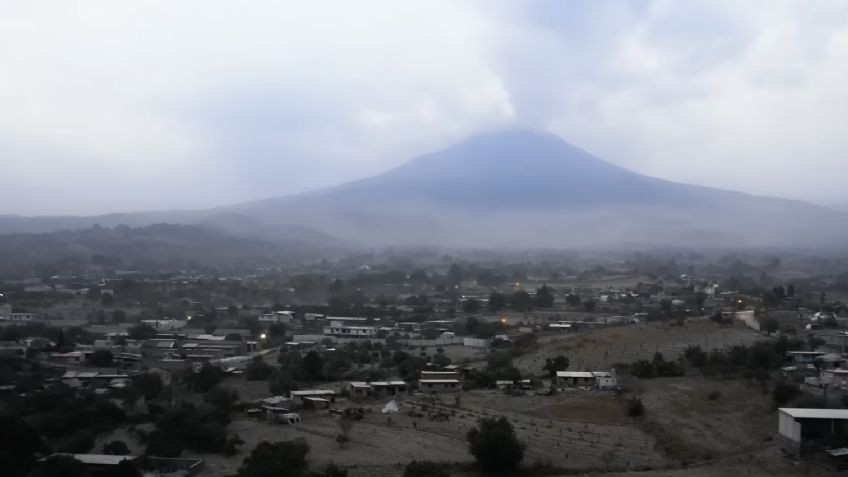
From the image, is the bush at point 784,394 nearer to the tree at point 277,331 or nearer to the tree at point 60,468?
the tree at point 60,468

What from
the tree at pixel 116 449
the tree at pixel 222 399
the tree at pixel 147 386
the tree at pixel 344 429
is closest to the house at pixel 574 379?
the tree at pixel 344 429

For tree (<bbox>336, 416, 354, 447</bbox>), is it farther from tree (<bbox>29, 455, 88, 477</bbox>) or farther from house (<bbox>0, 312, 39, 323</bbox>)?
house (<bbox>0, 312, 39, 323</bbox>)

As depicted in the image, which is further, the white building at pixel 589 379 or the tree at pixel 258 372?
the tree at pixel 258 372

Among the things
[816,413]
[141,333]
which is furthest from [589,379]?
[141,333]

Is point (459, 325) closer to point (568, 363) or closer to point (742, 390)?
point (568, 363)

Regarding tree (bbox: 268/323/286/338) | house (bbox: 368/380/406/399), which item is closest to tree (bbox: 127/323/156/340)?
tree (bbox: 268/323/286/338)

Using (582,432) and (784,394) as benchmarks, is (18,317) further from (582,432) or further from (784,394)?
(784,394)
